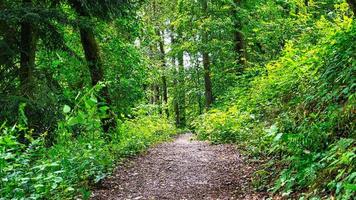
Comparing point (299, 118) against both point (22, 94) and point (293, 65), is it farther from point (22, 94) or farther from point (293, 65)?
point (22, 94)

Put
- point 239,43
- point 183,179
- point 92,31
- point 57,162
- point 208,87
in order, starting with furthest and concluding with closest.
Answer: point 208,87
point 239,43
point 92,31
point 183,179
point 57,162

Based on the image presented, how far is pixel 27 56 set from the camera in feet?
25.7

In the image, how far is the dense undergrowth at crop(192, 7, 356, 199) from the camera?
398 centimetres

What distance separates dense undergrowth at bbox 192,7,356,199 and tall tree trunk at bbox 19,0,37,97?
502 cm

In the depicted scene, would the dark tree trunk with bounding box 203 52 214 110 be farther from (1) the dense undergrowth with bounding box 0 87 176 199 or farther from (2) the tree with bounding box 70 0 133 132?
(1) the dense undergrowth with bounding box 0 87 176 199

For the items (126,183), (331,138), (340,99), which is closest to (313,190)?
(331,138)

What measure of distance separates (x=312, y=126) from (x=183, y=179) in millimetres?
→ 2590

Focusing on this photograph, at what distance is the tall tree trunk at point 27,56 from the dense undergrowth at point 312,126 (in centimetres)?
502

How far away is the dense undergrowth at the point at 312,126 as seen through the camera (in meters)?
3.98

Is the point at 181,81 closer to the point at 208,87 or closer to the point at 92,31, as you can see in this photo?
the point at 208,87

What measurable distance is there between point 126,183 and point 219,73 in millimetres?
14228

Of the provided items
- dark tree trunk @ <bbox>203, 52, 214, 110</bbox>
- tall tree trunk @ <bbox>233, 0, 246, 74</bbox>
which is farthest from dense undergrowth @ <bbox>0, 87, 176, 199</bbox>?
dark tree trunk @ <bbox>203, 52, 214, 110</bbox>

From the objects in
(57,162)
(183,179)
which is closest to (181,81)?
(183,179)

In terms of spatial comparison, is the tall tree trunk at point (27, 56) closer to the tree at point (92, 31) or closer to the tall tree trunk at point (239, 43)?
the tree at point (92, 31)
